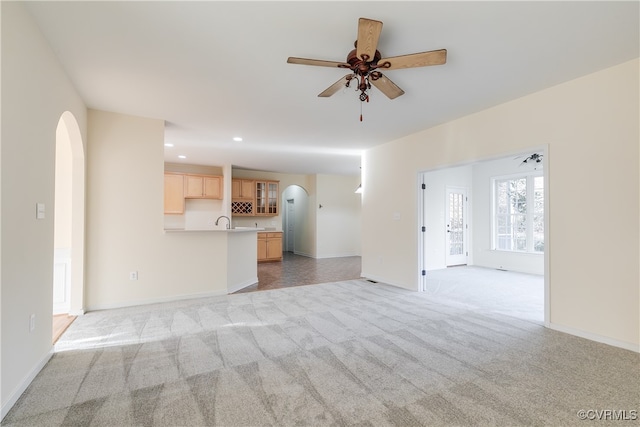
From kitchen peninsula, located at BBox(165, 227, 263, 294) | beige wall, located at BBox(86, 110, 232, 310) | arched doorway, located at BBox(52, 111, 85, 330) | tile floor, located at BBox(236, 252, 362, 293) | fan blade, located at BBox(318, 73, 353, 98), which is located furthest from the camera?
tile floor, located at BBox(236, 252, 362, 293)

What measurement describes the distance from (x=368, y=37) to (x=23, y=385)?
329 centimetres

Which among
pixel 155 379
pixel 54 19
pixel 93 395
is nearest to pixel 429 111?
pixel 54 19

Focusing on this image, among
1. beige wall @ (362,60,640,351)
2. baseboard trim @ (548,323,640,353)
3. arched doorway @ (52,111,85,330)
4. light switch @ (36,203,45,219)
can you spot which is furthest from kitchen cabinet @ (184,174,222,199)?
baseboard trim @ (548,323,640,353)

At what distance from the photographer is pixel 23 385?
6.44ft

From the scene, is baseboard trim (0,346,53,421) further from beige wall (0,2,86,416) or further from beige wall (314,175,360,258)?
beige wall (314,175,360,258)

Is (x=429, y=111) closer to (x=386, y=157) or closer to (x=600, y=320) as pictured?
(x=386, y=157)

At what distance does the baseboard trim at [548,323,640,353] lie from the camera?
2.58 meters

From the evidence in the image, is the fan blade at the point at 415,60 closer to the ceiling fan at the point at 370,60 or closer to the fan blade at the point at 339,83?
the ceiling fan at the point at 370,60

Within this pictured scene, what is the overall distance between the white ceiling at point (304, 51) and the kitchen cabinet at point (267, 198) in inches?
171

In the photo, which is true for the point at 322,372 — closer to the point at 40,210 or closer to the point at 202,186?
the point at 40,210

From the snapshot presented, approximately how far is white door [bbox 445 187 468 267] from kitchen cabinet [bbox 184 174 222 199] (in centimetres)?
588

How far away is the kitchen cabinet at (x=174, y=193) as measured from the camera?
7098mm

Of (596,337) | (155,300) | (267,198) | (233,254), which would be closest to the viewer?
(596,337)

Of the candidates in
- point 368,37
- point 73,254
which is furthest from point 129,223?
point 368,37
